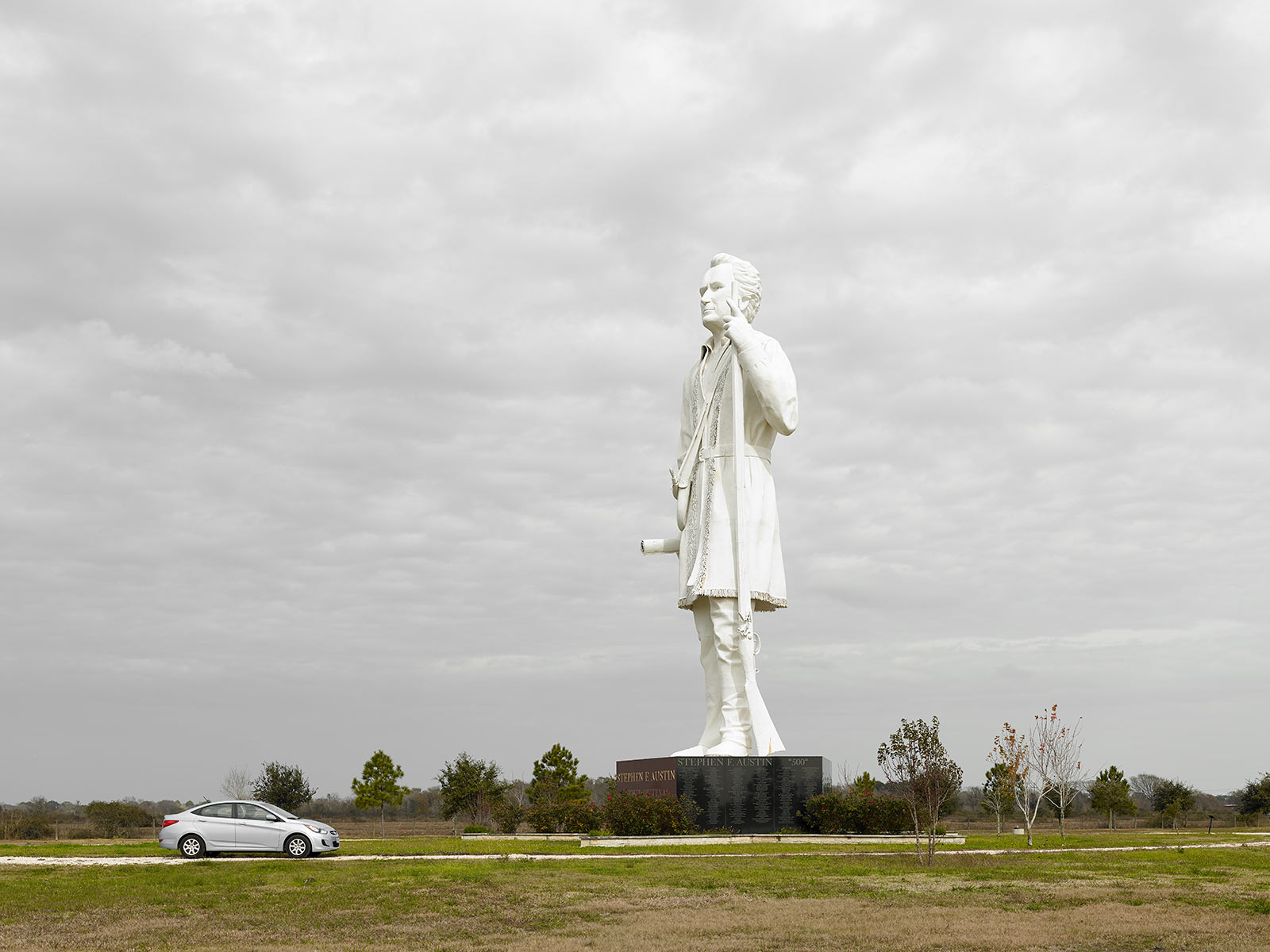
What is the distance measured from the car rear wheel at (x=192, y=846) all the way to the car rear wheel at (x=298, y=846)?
1383 millimetres

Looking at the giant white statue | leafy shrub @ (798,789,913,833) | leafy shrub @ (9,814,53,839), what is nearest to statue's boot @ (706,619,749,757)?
the giant white statue

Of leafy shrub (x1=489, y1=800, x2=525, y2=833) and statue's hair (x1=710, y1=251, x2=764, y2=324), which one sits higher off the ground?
statue's hair (x1=710, y1=251, x2=764, y2=324)

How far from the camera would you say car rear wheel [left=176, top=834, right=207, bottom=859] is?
18.7 meters

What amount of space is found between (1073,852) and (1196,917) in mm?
7969

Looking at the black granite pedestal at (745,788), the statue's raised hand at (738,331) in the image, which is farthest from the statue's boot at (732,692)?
the statue's raised hand at (738,331)

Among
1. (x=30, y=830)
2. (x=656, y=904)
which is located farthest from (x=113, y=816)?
(x=656, y=904)

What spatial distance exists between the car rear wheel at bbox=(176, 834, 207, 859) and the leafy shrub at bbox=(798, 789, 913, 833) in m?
9.65

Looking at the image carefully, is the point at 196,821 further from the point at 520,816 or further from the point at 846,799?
the point at 846,799

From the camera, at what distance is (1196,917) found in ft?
37.2

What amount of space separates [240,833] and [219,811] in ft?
1.89

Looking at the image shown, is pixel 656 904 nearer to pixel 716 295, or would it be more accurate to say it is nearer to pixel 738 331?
pixel 738 331

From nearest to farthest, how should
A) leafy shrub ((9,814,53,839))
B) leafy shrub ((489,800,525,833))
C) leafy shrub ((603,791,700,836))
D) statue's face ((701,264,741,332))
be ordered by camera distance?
leafy shrub ((603,791,700,836)) < statue's face ((701,264,741,332)) < leafy shrub ((489,800,525,833)) < leafy shrub ((9,814,53,839))

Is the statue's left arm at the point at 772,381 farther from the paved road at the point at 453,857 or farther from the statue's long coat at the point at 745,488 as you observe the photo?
the paved road at the point at 453,857

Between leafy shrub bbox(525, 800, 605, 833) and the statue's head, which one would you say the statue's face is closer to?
the statue's head
